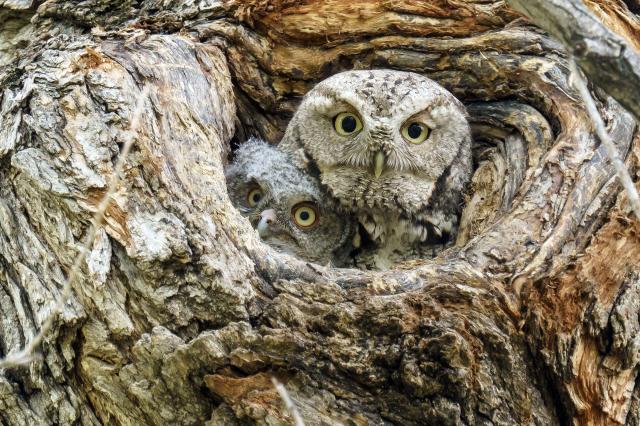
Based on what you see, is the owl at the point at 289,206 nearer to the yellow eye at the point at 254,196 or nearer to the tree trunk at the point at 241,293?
the yellow eye at the point at 254,196

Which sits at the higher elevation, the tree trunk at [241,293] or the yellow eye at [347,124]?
the tree trunk at [241,293]

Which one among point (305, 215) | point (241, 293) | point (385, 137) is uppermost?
point (241, 293)

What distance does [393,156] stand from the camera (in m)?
3.74

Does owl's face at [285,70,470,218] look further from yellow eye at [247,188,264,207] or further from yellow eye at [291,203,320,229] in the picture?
yellow eye at [247,188,264,207]

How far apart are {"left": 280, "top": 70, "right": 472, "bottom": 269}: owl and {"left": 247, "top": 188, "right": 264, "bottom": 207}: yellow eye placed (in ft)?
0.83

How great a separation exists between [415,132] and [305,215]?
0.63 meters

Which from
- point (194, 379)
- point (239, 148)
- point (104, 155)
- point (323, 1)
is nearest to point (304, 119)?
point (239, 148)

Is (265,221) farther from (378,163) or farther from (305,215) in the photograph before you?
(378,163)

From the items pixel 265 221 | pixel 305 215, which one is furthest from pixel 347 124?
pixel 265 221

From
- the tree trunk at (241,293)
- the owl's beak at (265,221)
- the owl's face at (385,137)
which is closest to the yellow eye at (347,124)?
the owl's face at (385,137)

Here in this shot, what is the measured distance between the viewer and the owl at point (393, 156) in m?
3.75

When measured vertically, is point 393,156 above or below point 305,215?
above

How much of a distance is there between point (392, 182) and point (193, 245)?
137 cm

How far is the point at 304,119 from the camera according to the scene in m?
4.01
